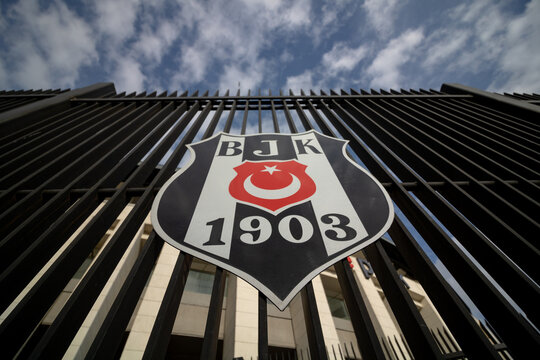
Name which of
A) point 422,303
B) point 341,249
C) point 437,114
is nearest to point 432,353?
point 341,249

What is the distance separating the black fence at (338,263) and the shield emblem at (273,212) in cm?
14

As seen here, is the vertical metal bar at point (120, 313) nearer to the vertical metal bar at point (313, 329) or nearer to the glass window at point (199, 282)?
the vertical metal bar at point (313, 329)

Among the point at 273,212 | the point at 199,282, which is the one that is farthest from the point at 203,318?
the point at 273,212

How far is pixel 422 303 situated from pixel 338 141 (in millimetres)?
13248

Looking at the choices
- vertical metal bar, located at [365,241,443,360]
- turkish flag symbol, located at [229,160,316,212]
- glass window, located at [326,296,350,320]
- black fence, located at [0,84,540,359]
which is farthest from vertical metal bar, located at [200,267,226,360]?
glass window, located at [326,296,350,320]

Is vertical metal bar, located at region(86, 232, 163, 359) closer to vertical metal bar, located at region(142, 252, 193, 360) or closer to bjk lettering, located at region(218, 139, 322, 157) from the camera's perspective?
vertical metal bar, located at region(142, 252, 193, 360)

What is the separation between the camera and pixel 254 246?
1384 mm

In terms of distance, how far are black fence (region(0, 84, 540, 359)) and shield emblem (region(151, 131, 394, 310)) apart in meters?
0.14

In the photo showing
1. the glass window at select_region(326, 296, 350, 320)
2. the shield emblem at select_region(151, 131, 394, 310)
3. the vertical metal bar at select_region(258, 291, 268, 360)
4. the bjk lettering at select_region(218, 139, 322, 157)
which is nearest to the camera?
the vertical metal bar at select_region(258, 291, 268, 360)

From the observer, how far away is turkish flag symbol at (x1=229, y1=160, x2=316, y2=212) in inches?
68.4

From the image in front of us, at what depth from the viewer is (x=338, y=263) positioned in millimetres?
1466

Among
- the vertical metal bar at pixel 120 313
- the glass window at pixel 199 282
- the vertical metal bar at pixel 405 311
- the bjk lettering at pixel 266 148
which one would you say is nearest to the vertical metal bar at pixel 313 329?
the vertical metal bar at pixel 405 311

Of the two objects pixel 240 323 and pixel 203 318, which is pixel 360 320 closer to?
pixel 240 323

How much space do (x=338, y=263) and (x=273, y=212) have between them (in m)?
0.51
